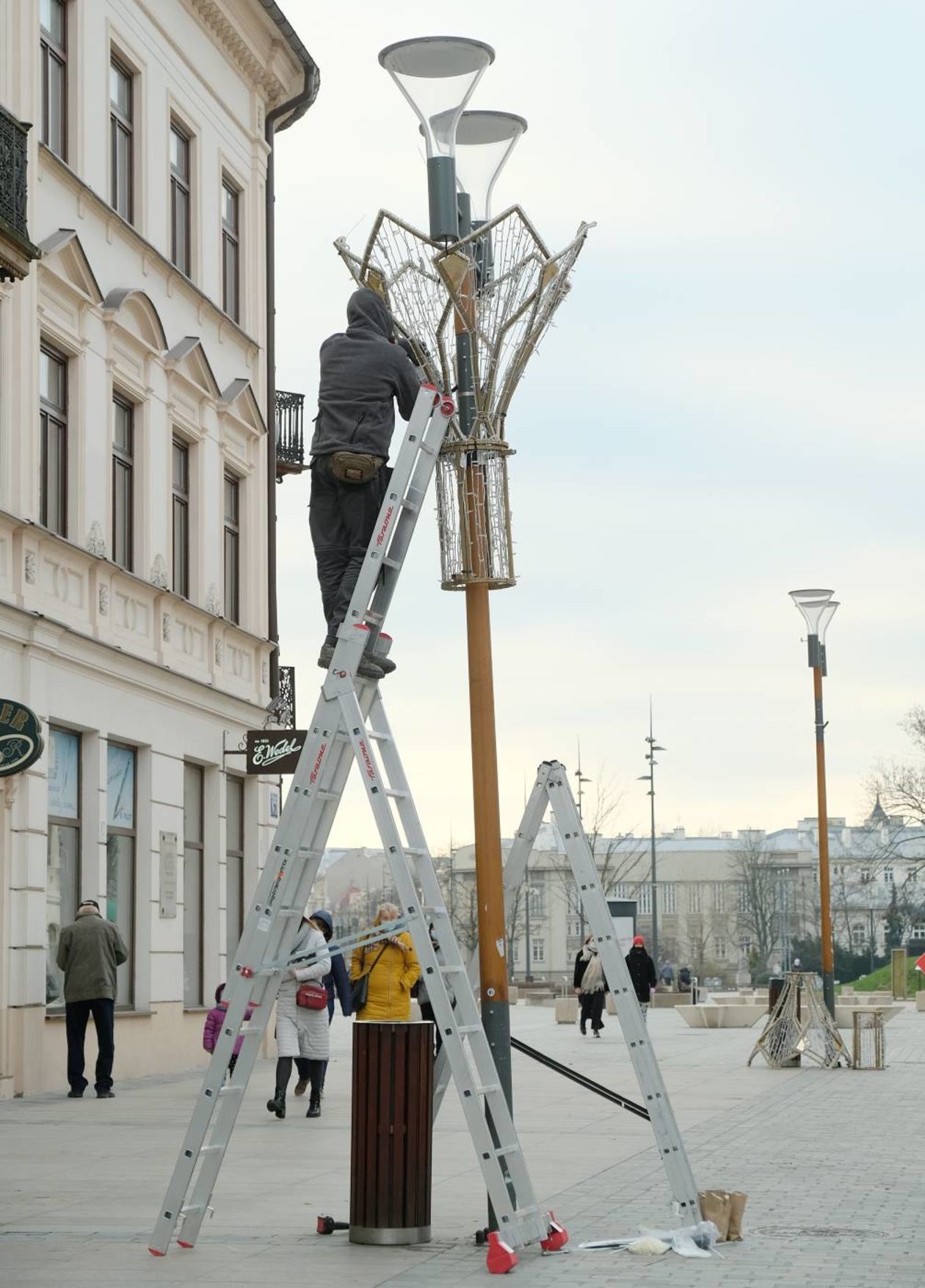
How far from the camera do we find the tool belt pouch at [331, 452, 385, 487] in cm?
908

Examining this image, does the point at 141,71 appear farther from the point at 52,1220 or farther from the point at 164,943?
the point at 52,1220

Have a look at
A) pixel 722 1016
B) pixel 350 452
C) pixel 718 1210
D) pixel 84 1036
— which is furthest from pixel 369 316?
pixel 722 1016

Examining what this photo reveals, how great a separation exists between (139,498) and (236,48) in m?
7.67

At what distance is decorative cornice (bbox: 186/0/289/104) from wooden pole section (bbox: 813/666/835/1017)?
1118 cm

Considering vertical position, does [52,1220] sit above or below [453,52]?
below

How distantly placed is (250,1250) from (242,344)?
1980cm

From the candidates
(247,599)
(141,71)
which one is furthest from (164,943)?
(141,71)

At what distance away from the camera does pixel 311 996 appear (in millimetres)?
16625

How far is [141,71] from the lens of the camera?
2367 centimetres

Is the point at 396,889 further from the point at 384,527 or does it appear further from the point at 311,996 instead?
the point at 311,996

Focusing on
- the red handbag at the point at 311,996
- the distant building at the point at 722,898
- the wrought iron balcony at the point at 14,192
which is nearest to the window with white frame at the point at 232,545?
the wrought iron balcony at the point at 14,192

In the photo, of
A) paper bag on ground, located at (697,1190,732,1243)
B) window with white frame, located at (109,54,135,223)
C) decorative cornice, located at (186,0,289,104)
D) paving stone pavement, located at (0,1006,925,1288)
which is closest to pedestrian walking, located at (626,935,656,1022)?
paving stone pavement, located at (0,1006,925,1288)

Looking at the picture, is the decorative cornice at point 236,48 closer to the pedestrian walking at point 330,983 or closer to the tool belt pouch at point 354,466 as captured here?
the pedestrian walking at point 330,983

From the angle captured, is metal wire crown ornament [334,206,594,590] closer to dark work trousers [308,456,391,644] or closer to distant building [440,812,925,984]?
dark work trousers [308,456,391,644]
